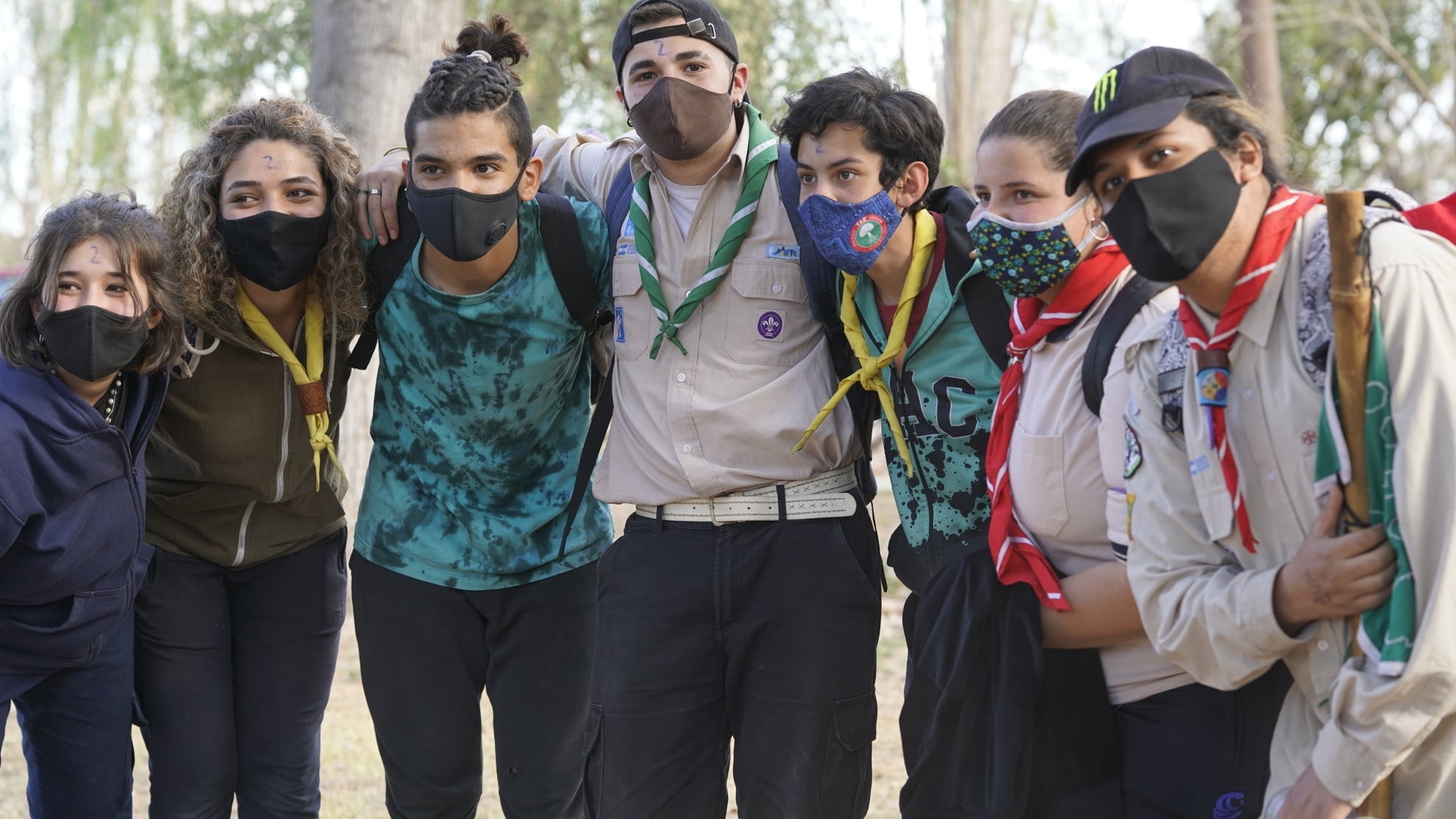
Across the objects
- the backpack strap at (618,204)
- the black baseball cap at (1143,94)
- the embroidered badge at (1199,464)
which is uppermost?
the black baseball cap at (1143,94)

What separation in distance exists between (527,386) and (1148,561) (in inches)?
79.7

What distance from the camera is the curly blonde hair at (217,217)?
3633mm

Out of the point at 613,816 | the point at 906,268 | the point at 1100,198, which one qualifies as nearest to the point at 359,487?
the point at 613,816

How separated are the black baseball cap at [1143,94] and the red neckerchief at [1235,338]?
0.85 feet

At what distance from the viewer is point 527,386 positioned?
388cm

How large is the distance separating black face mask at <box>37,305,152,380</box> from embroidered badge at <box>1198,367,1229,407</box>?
2.65m

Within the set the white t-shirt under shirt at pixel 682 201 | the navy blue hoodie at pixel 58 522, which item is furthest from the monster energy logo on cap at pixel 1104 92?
the navy blue hoodie at pixel 58 522

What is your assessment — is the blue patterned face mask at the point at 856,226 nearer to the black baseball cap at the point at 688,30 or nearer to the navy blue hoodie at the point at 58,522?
the black baseball cap at the point at 688,30

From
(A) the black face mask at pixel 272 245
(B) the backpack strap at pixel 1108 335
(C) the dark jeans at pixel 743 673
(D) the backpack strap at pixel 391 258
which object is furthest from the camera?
(D) the backpack strap at pixel 391 258

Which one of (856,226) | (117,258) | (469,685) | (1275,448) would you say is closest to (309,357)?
(117,258)

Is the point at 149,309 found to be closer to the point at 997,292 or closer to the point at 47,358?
the point at 47,358

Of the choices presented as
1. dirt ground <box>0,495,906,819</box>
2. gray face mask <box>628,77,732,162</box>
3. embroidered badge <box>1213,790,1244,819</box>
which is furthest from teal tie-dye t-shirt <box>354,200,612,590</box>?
embroidered badge <box>1213,790,1244,819</box>

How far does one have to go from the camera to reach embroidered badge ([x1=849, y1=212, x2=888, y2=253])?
323 cm

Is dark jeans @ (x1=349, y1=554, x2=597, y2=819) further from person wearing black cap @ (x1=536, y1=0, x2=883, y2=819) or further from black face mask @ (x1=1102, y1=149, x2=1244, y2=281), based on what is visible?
black face mask @ (x1=1102, y1=149, x2=1244, y2=281)
